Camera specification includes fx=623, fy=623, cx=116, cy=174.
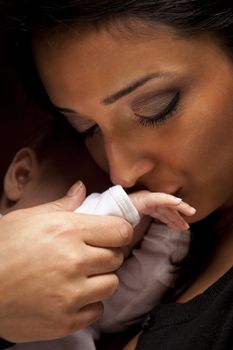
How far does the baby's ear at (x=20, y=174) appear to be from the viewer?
4.13ft

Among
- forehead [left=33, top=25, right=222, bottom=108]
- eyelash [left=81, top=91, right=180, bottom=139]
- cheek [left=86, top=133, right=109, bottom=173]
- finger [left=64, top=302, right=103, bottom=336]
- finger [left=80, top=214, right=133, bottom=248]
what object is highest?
forehead [left=33, top=25, right=222, bottom=108]

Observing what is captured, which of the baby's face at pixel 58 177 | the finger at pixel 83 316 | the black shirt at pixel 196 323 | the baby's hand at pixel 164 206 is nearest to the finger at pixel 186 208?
the baby's hand at pixel 164 206

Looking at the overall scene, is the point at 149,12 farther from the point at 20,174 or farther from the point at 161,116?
the point at 20,174

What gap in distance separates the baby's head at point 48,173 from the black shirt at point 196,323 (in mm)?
319

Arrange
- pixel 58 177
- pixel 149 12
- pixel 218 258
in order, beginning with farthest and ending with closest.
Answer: pixel 58 177 → pixel 218 258 → pixel 149 12

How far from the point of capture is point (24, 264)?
37.0 inches

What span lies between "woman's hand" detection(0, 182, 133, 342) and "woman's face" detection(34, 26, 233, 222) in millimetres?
109

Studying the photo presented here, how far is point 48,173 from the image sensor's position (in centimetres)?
127

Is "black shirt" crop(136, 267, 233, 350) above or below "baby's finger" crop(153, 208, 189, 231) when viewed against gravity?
below

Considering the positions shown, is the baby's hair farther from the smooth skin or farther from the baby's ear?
the smooth skin

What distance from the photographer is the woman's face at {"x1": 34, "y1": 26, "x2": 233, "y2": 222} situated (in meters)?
0.88

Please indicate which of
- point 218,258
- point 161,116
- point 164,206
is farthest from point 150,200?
point 218,258

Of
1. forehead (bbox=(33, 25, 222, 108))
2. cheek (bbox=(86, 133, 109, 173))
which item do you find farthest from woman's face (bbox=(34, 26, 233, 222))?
cheek (bbox=(86, 133, 109, 173))

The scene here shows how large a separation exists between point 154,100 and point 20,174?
0.48m
